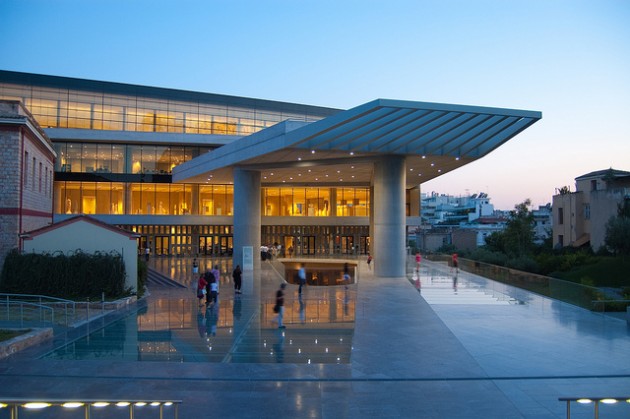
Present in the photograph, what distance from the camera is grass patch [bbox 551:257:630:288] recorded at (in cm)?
3703

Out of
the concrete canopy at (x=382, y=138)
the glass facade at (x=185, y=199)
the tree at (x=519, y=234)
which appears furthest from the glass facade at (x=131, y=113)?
the tree at (x=519, y=234)

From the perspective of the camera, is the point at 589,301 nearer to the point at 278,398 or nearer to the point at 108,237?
the point at 278,398

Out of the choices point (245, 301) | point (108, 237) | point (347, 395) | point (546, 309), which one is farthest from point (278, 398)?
point (108, 237)

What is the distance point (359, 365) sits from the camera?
11.0 meters

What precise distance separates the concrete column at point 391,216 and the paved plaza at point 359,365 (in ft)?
33.9

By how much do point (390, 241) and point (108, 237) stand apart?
14736 millimetres

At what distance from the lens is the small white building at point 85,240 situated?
22.0m

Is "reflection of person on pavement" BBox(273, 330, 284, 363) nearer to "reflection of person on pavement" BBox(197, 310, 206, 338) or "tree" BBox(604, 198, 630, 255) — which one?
"reflection of person on pavement" BBox(197, 310, 206, 338)

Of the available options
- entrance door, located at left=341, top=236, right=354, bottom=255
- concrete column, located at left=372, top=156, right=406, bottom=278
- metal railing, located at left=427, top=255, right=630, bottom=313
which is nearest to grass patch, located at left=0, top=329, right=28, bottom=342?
metal railing, located at left=427, top=255, right=630, bottom=313

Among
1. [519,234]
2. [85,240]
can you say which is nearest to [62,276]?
[85,240]

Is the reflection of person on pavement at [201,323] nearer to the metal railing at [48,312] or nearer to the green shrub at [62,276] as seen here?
the metal railing at [48,312]

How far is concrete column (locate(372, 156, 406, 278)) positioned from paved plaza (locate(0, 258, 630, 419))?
10.3m

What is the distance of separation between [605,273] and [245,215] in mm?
26465

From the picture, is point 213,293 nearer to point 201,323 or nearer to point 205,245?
point 201,323
